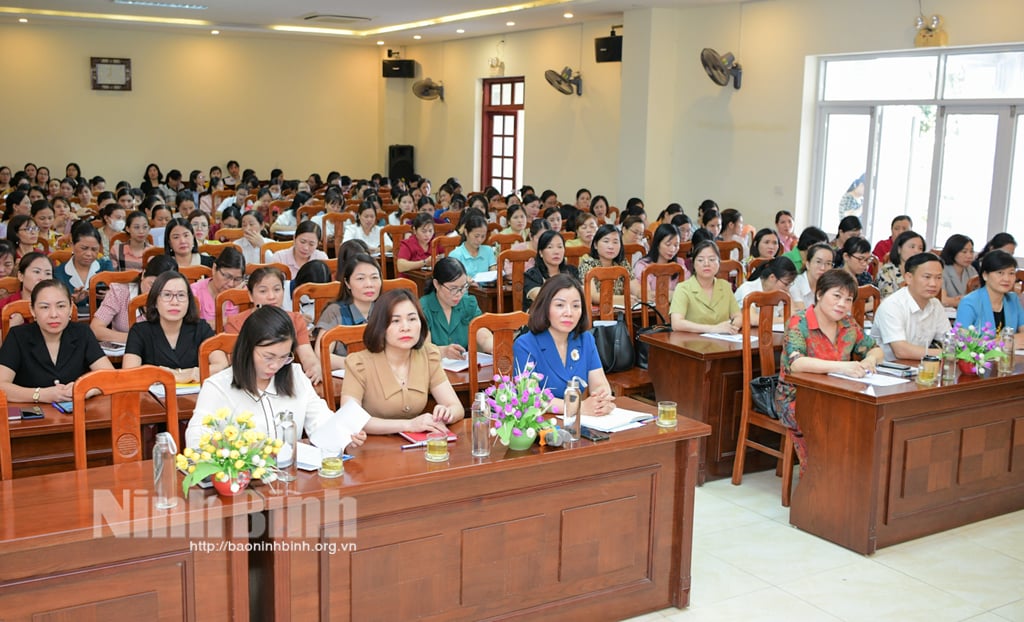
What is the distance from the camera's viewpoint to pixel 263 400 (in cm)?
324

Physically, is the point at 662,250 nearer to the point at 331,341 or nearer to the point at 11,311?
the point at 331,341

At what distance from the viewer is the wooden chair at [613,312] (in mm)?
5066

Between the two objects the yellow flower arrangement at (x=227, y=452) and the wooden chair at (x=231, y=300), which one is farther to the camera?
the wooden chair at (x=231, y=300)

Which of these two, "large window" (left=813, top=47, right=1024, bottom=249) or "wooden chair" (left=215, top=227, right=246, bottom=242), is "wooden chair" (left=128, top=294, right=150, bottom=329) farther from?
"large window" (left=813, top=47, right=1024, bottom=249)

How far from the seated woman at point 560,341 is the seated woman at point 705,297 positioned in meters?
1.40

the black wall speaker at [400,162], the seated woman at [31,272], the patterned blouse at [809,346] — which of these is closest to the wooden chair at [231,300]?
the seated woman at [31,272]

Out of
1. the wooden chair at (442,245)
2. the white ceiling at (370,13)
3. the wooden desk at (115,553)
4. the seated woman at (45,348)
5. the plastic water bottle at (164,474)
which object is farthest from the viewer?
the white ceiling at (370,13)

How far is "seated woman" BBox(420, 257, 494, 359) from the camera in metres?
4.91

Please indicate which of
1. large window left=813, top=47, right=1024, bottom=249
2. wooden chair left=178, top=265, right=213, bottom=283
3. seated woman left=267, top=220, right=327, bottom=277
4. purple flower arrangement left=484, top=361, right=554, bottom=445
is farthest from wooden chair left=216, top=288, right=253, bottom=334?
large window left=813, top=47, right=1024, bottom=249

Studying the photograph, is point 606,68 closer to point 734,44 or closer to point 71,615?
point 734,44

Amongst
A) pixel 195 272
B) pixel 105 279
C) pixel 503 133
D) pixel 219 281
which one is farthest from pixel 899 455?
pixel 503 133

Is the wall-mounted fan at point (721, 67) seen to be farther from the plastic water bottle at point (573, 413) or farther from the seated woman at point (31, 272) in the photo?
the plastic water bottle at point (573, 413)

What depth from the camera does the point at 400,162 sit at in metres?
17.3

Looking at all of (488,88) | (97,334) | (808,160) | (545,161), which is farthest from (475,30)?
(97,334)
